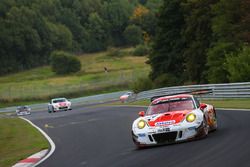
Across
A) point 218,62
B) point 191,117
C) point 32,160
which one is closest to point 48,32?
point 218,62

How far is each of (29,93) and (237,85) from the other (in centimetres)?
6245

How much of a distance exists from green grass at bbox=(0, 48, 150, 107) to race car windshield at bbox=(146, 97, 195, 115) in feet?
243

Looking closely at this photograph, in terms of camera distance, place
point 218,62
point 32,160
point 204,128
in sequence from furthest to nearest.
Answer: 1. point 218,62
2. point 32,160
3. point 204,128

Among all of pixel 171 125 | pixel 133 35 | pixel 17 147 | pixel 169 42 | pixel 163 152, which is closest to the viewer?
pixel 163 152

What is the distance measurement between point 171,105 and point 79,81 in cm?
9673

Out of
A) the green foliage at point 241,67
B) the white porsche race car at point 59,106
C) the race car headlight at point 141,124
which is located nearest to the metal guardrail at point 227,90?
the green foliage at point 241,67

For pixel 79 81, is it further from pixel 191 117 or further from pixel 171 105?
pixel 191 117

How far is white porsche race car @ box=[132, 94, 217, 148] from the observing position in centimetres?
1332

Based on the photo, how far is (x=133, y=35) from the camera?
184750 mm

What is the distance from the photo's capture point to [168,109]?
14.6 meters

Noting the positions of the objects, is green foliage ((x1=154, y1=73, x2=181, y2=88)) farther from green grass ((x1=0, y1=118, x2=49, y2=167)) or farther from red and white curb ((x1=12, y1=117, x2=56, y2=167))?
red and white curb ((x1=12, y1=117, x2=56, y2=167))

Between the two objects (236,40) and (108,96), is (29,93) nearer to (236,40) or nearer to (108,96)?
(108,96)

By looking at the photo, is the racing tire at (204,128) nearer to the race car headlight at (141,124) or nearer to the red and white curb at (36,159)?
the race car headlight at (141,124)

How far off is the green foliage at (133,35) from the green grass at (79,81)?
21.1m
